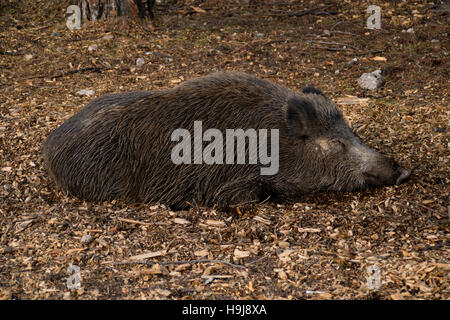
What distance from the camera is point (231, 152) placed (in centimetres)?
563

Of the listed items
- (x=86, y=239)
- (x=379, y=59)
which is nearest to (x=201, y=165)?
(x=86, y=239)

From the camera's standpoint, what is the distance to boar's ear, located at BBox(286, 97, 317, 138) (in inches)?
221

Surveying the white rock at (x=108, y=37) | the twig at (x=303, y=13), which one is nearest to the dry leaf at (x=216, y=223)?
the white rock at (x=108, y=37)

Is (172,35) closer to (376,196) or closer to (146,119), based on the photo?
(146,119)

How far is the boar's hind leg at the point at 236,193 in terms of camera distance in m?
5.65

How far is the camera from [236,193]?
566cm

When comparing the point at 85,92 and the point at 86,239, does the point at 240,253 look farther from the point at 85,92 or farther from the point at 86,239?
the point at 85,92

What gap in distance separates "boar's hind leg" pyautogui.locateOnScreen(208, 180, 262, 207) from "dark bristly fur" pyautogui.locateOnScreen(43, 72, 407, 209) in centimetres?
1

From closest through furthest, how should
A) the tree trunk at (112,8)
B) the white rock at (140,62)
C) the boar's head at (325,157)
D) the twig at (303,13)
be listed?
the boar's head at (325,157)
the white rock at (140,62)
the tree trunk at (112,8)
the twig at (303,13)

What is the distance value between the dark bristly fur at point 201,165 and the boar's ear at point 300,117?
0.03 feet

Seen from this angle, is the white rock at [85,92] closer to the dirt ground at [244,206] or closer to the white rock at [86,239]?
the dirt ground at [244,206]

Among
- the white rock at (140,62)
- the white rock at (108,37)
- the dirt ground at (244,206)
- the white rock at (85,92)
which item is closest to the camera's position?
the dirt ground at (244,206)

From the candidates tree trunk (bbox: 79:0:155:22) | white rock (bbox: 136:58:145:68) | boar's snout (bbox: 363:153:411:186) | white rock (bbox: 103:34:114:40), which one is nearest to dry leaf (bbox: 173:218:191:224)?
boar's snout (bbox: 363:153:411:186)

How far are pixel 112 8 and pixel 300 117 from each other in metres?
5.60
